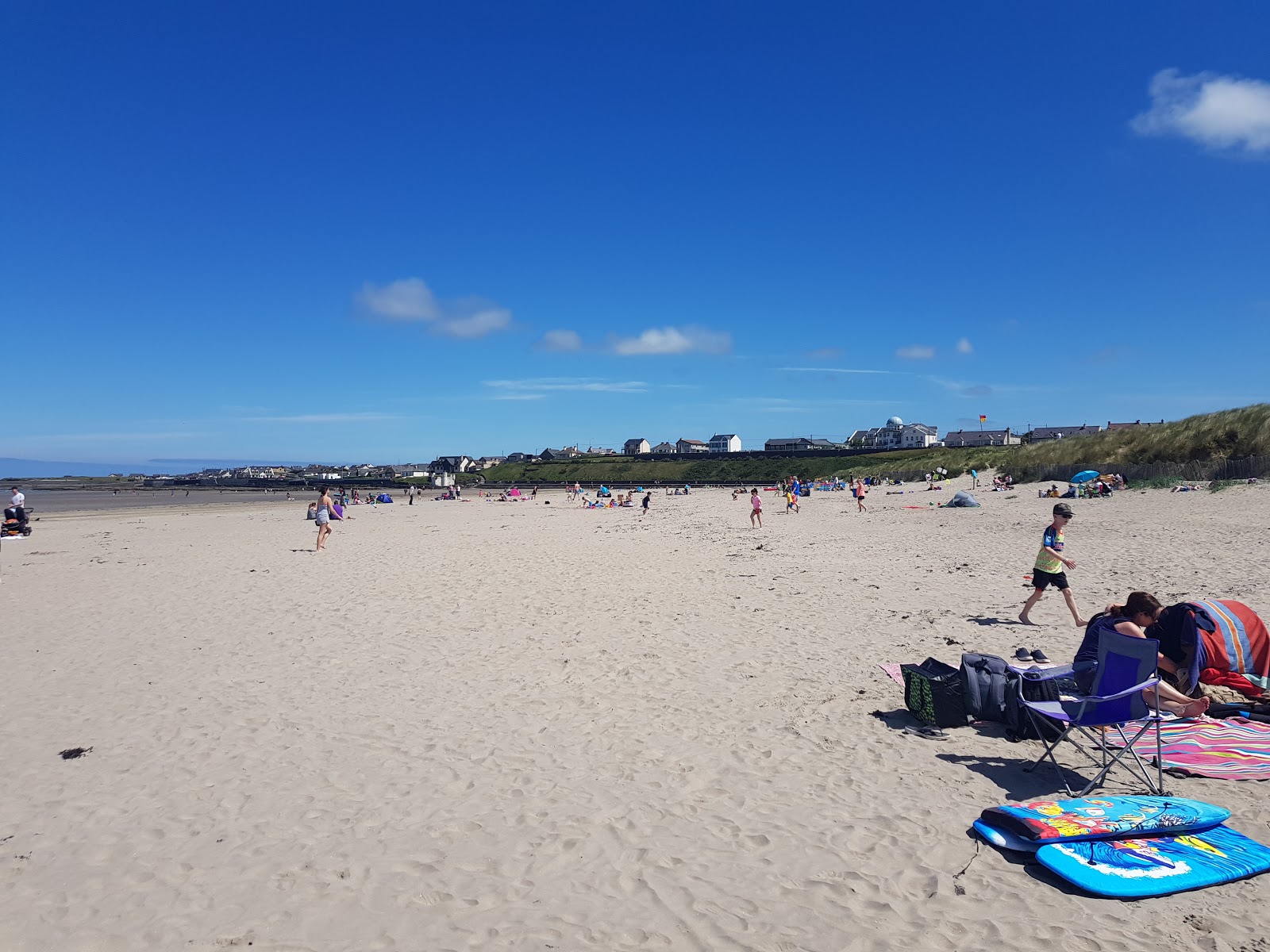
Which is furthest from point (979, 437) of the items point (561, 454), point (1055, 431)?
point (561, 454)

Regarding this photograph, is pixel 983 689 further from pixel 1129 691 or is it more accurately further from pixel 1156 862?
pixel 1156 862

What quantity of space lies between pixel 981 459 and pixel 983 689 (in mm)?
57830

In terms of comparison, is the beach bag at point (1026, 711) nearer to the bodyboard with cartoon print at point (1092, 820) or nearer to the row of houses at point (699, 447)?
the bodyboard with cartoon print at point (1092, 820)

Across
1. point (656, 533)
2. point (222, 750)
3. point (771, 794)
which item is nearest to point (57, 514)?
point (656, 533)

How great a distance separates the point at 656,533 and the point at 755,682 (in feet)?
56.0

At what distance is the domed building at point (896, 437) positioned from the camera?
381 ft

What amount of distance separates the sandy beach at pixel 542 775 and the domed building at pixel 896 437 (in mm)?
108494

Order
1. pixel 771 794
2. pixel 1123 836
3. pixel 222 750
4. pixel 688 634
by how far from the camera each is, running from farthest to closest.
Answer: pixel 688 634 → pixel 222 750 → pixel 771 794 → pixel 1123 836

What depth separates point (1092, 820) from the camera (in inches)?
168

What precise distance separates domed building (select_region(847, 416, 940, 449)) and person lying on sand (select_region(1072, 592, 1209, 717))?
11073cm

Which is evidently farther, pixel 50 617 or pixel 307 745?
pixel 50 617

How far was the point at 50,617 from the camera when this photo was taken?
1143 cm

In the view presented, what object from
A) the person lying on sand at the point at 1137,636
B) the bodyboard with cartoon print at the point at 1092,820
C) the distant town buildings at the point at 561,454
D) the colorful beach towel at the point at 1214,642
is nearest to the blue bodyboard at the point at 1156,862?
the bodyboard with cartoon print at the point at 1092,820

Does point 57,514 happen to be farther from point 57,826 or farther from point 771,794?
point 771,794
